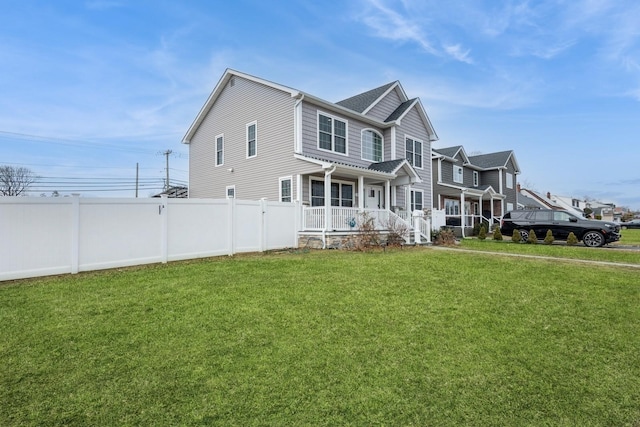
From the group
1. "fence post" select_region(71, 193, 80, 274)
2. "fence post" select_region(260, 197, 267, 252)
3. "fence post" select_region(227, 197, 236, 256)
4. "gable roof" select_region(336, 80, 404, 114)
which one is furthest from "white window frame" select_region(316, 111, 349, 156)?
"fence post" select_region(71, 193, 80, 274)

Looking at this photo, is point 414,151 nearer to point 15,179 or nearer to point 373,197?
point 373,197

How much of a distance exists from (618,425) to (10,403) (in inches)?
205

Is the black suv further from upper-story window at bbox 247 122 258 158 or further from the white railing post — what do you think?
upper-story window at bbox 247 122 258 158

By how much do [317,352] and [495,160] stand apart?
1339 inches

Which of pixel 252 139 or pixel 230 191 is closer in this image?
pixel 252 139

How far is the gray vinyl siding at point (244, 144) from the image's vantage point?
48.0 feet

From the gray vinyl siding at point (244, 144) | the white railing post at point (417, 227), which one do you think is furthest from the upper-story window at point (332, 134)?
the white railing post at point (417, 227)

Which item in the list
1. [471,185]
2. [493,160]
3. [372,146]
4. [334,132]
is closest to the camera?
[334,132]

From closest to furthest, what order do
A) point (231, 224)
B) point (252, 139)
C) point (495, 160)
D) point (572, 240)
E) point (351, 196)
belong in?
point (231, 224) < point (572, 240) < point (351, 196) < point (252, 139) < point (495, 160)

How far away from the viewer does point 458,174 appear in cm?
2798

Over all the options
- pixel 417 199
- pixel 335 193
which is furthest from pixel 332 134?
pixel 417 199

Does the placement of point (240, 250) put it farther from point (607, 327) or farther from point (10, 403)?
point (607, 327)

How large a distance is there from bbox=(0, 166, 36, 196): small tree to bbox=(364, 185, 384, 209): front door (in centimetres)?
3694

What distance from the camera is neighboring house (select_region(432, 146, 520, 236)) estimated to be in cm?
2444
